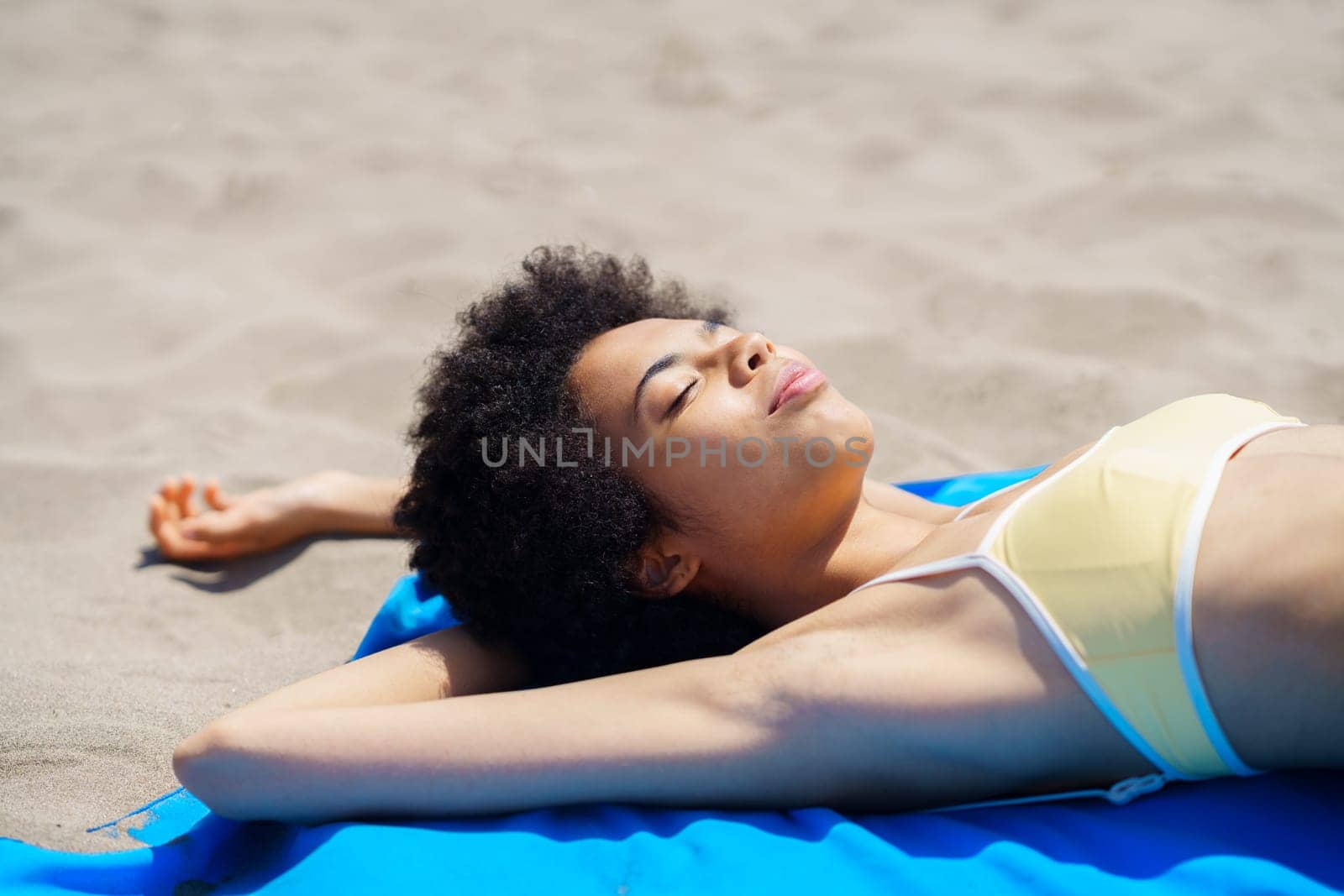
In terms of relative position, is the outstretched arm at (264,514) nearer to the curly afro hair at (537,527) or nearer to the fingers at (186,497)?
the fingers at (186,497)

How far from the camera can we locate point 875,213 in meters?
5.25

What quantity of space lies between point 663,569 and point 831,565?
0.37 metres

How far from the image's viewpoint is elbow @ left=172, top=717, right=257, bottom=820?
7.34ft

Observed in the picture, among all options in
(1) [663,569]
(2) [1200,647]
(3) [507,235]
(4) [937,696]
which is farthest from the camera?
(3) [507,235]

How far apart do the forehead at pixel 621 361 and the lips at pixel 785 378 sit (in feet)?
0.76

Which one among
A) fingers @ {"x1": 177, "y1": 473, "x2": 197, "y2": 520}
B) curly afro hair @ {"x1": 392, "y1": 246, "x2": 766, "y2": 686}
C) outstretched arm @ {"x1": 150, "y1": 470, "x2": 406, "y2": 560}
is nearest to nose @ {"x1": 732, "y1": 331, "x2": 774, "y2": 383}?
curly afro hair @ {"x1": 392, "y1": 246, "x2": 766, "y2": 686}

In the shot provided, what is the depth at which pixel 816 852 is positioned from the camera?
210 cm

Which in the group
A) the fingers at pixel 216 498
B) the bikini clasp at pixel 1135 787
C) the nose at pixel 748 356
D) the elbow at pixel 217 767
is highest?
the nose at pixel 748 356

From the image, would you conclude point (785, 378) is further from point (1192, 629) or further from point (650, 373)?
point (1192, 629)

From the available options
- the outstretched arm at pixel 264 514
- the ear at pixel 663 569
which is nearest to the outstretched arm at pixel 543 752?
the ear at pixel 663 569

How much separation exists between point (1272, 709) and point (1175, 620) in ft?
0.74

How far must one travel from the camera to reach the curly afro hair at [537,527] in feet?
8.45

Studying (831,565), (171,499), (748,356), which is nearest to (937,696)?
(831,565)

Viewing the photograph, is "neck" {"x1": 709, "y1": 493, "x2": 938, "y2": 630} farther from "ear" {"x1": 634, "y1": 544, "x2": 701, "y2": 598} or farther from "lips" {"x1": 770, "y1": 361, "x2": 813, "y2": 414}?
"lips" {"x1": 770, "y1": 361, "x2": 813, "y2": 414}
